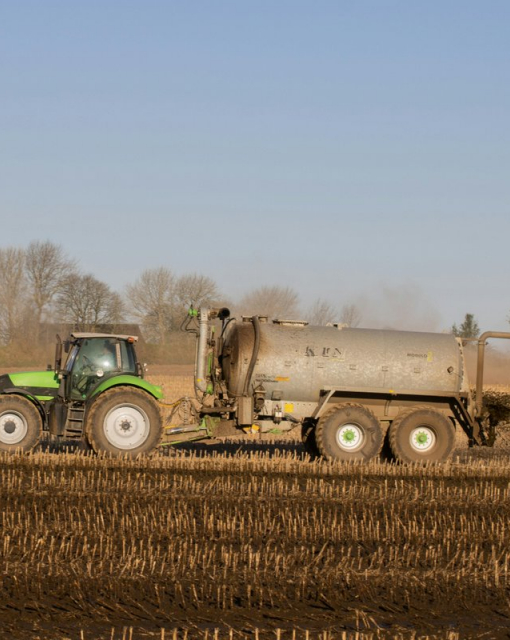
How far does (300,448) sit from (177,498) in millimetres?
7987

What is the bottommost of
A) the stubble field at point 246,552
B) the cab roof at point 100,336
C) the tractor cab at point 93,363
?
the stubble field at point 246,552

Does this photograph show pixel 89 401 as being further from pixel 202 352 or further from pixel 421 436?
pixel 421 436

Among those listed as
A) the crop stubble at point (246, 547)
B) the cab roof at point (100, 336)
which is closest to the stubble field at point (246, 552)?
the crop stubble at point (246, 547)

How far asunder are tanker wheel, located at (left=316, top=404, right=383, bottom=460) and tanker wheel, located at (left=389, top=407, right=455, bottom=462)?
0.35 meters

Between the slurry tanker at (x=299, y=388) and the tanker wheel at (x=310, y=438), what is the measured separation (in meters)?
0.02

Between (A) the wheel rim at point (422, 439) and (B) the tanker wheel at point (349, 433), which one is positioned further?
(A) the wheel rim at point (422, 439)

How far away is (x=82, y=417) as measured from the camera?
16125 millimetres

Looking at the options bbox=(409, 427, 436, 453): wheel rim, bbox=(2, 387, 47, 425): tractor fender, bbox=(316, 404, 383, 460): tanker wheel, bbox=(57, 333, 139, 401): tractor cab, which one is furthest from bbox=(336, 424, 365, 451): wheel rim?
bbox=(2, 387, 47, 425): tractor fender

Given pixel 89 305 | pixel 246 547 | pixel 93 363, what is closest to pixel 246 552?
pixel 246 547

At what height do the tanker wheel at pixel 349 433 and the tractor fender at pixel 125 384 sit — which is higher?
the tractor fender at pixel 125 384

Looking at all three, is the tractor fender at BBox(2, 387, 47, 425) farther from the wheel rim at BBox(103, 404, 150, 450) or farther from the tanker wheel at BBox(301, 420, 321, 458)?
the tanker wheel at BBox(301, 420, 321, 458)

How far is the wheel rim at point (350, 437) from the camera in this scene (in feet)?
55.2

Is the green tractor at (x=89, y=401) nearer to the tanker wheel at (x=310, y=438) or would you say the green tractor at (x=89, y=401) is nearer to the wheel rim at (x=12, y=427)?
the wheel rim at (x=12, y=427)

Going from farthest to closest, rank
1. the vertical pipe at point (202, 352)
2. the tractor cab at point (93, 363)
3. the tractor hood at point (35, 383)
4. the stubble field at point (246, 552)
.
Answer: the vertical pipe at point (202, 352) → the tractor hood at point (35, 383) → the tractor cab at point (93, 363) → the stubble field at point (246, 552)
